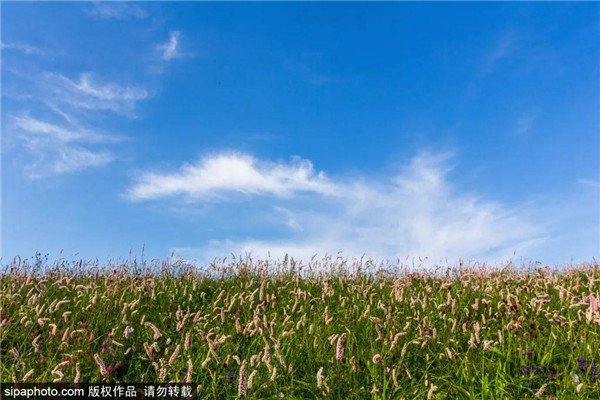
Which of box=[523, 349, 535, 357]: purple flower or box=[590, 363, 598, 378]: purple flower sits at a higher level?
box=[523, 349, 535, 357]: purple flower

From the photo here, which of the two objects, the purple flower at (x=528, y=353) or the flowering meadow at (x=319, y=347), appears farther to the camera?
the purple flower at (x=528, y=353)

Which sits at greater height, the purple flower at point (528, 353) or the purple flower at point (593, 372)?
the purple flower at point (528, 353)

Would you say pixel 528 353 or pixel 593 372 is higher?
pixel 528 353

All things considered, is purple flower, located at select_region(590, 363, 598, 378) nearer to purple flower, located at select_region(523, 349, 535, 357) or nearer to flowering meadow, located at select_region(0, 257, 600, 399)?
flowering meadow, located at select_region(0, 257, 600, 399)

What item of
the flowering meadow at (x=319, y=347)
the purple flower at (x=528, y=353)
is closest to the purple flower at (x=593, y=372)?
the flowering meadow at (x=319, y=347)

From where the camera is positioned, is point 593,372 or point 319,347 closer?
point 593,372

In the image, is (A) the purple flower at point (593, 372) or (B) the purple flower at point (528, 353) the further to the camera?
(B) the purple flower at point (528, 353)

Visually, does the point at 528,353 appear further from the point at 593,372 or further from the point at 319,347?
the point at 319,347

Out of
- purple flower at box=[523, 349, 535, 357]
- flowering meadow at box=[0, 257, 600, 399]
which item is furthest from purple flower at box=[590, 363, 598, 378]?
purple flower at box=[523, 349, 535, 357]

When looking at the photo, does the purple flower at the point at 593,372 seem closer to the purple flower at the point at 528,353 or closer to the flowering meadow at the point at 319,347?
the flowering meadow at the point at 319,347

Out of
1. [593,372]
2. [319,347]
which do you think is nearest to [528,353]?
[593,372]

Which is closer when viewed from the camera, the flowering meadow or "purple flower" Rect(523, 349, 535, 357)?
the flowering meadow

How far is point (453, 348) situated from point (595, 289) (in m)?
4.36

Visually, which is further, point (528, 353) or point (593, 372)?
point (528, 353)
